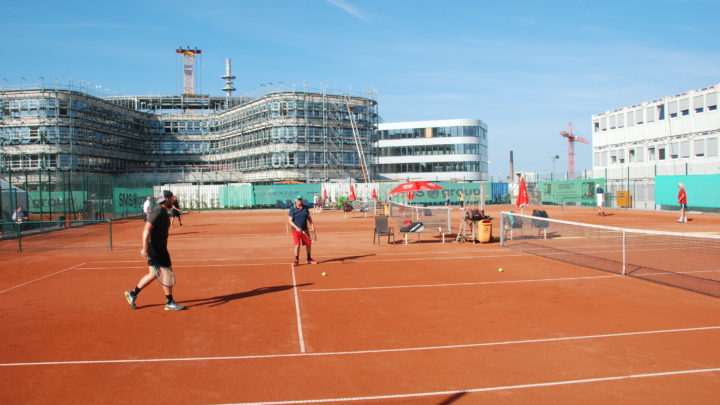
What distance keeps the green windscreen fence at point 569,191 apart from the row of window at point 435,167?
3410cm

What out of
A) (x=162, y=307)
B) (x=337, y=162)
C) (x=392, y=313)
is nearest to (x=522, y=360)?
(x=392, y=313)

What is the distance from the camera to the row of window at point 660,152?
4444 centimetres

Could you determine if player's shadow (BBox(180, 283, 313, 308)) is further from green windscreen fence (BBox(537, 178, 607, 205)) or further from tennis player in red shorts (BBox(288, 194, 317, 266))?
green windscreen fence (BBox(537, 178, 607, 205))

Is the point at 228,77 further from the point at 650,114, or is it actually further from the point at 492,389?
the point at 492,389

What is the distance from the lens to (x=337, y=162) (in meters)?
71.9

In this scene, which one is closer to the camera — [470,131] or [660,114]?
[660,114]

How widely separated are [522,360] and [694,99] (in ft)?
159

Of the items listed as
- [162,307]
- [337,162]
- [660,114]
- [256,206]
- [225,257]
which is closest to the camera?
[162,307]

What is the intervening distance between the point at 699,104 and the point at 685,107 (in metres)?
1.69

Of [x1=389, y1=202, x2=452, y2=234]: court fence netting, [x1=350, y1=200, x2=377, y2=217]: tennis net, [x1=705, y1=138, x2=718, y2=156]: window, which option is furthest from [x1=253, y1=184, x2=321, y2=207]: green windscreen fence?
[x1=705, y1=138, x2=718, y2=156]: window

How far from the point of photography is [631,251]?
15664 millimetres

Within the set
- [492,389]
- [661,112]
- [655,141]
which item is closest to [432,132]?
[655,141]

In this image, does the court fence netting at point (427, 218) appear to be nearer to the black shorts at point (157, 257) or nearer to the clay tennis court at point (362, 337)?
the clay tennis court at point (362, 337)

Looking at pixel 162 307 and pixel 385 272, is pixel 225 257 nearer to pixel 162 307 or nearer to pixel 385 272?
pixel 385 272
